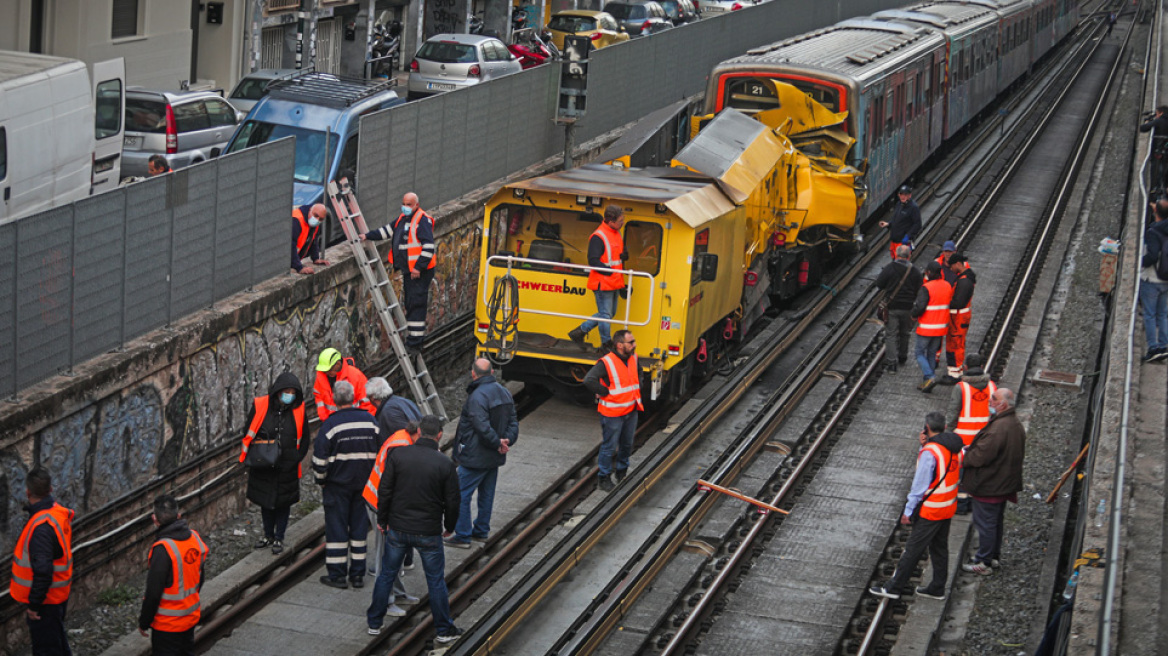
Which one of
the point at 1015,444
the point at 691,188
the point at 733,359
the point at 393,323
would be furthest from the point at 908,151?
the point at 1015,444

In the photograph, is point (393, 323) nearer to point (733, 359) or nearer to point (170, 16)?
point (733, 359)

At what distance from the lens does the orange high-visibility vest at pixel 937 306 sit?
686 inches

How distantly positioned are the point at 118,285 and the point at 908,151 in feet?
57.4

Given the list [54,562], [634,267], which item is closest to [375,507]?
[54,562]

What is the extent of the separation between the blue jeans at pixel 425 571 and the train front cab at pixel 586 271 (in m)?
4.77

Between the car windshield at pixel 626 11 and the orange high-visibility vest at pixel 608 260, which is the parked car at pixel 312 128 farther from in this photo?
the car windshield at pixel 626 11

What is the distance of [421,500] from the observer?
34.7ft

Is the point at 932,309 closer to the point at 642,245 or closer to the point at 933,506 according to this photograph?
the point at 642,245

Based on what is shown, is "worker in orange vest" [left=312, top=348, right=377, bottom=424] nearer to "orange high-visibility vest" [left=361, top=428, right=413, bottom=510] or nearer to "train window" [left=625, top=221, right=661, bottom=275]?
"orange high-visibility vest" [left=361, top=428, right=413, bottom=510]

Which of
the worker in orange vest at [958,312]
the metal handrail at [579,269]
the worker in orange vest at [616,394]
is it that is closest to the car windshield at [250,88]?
the metal handrail at [579,269]

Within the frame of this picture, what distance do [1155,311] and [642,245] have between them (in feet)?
18.4

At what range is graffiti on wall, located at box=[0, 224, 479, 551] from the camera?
1132 cm

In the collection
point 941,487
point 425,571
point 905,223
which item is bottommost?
point 425,571

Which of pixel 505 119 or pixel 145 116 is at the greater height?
pixel 505 119
